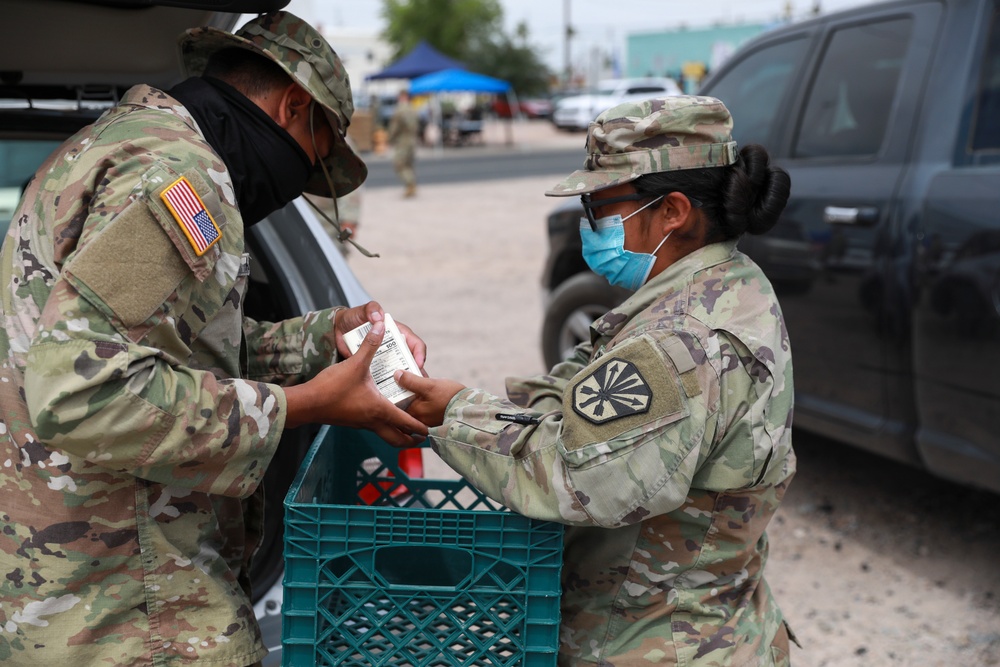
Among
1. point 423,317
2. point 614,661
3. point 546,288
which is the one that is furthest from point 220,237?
point 423,317

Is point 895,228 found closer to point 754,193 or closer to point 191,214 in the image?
point 754,193

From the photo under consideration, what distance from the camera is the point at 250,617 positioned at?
1793mm


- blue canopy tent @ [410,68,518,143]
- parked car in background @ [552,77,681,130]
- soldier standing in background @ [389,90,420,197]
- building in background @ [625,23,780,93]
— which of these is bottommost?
building in background @ [625,23,780,93]

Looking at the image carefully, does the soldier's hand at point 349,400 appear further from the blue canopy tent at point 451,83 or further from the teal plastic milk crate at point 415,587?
the blue canopy tent at point 451,83

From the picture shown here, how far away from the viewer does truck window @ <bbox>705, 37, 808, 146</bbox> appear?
14.0 ft

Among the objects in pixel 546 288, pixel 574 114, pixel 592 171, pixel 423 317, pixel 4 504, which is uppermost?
pixel 592 171

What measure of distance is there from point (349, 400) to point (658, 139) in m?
0.71

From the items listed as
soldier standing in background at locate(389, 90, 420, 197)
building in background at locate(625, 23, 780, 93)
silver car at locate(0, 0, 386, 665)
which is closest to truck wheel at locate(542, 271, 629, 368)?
silver car at locate(0, 0, 386, 665)

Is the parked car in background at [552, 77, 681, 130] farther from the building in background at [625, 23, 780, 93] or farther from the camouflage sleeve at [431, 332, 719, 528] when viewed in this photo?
the camouflage sleeve at [431, 332, 719, 528]

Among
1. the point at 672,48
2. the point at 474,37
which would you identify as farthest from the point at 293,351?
the point at 672,48

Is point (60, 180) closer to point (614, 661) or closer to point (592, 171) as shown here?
point (592, 171)

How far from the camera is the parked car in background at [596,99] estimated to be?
109ft

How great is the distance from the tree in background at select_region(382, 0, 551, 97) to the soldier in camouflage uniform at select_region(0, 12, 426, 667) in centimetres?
4775

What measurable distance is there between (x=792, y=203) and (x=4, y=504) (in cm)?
309
